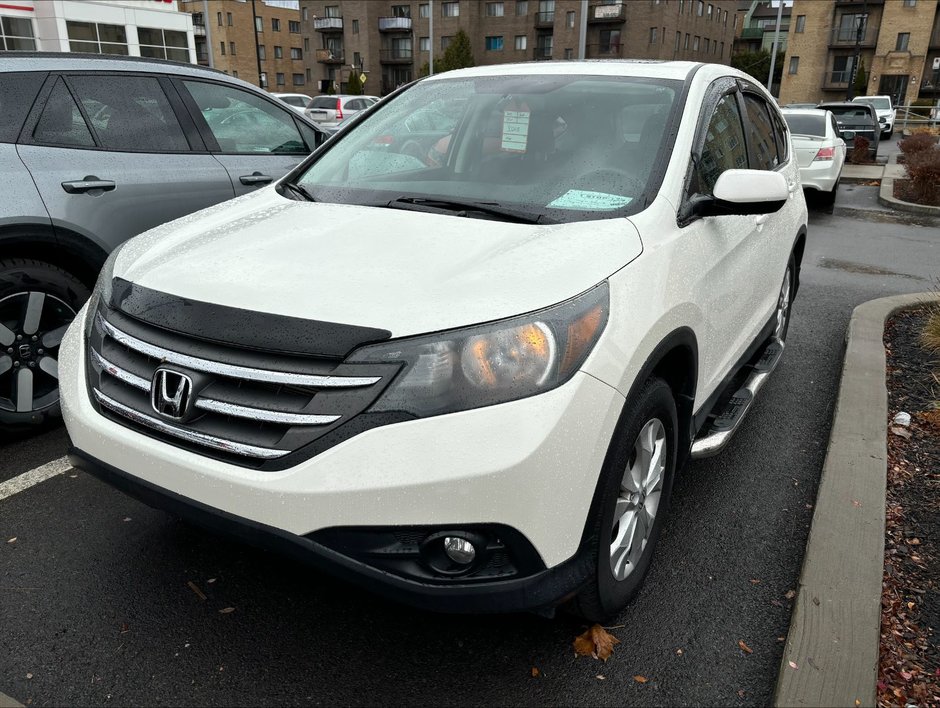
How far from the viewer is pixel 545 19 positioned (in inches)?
2692

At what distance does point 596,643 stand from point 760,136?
9.62ft

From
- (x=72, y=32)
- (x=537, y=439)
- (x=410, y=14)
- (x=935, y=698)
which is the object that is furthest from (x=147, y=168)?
(x=410, y=14)

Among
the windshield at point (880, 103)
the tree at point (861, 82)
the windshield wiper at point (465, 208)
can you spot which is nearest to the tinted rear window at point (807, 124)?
the windshield wiper at point (465, 208)

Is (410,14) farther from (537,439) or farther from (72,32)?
(537,439)

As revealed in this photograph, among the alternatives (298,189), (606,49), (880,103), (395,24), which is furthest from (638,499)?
(395,24)

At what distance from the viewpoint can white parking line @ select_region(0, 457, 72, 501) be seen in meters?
3.42

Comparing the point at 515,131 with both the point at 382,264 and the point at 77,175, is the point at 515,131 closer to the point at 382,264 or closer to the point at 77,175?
the point at 382,264

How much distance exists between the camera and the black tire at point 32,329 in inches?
146

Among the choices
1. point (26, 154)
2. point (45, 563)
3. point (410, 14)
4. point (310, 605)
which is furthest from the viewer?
point (410, 14)

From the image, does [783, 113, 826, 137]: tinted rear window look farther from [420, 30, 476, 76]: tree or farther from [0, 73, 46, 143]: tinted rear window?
[420, 30, 476, 76]: tree

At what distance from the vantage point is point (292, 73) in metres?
88.5

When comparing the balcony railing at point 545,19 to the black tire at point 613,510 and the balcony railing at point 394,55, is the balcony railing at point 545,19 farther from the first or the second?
the black tire at point 613,510

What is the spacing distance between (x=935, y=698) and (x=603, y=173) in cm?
201

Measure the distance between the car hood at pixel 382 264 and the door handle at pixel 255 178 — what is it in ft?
6.23
